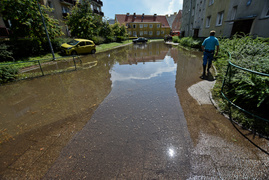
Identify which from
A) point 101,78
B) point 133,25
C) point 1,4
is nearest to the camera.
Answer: point 101,78

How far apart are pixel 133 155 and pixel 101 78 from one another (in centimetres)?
533

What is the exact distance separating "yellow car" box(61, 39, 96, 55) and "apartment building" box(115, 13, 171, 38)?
44794 mm

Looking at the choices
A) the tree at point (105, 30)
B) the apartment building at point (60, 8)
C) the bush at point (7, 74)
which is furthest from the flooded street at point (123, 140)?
the tree at point (105, 30)

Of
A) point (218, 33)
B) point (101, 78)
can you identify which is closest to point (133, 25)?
point (218, 33)

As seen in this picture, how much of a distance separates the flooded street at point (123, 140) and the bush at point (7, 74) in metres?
2.52

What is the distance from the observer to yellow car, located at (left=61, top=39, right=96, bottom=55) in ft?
42.5

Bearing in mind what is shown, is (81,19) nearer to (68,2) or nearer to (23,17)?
(23,17)

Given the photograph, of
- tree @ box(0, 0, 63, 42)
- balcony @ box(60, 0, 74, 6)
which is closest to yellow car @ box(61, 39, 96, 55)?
tree @ box(0, 0, 63, 42)

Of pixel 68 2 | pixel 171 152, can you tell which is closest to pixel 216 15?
pixel 171 152

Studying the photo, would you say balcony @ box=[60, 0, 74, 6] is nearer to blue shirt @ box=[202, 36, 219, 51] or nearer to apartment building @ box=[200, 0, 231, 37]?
apartment building @ box=[200, 0, 231, 37]

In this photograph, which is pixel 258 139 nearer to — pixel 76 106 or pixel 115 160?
pixel 115 160

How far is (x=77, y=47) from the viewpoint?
13523 millimetres

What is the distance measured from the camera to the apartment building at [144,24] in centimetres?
5575

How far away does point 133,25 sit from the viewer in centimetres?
5559
